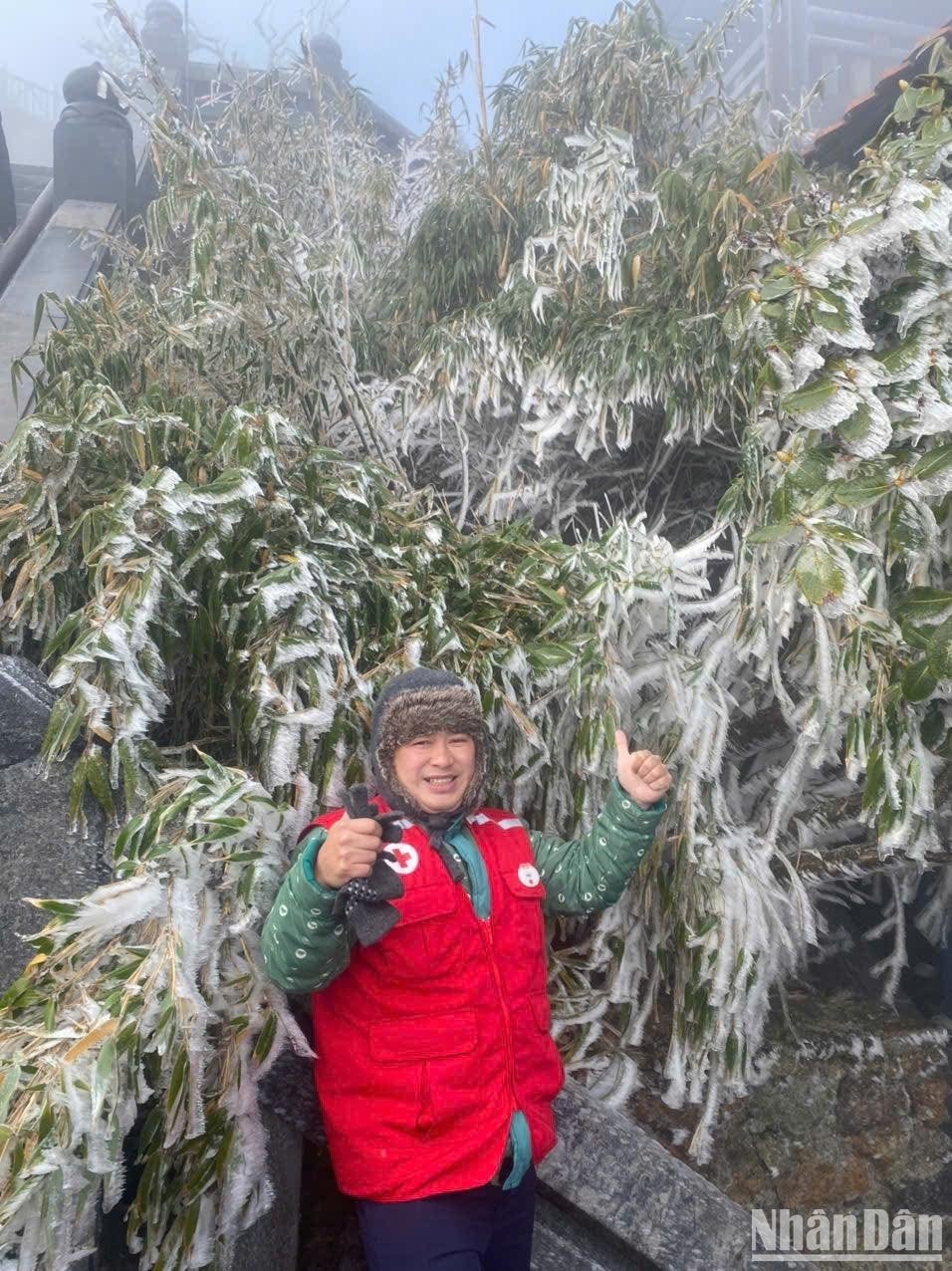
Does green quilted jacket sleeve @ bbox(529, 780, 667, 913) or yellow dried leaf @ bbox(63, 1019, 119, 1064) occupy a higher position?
green quilted jacket sleeve @ bbox(529, 780, 667, 913)

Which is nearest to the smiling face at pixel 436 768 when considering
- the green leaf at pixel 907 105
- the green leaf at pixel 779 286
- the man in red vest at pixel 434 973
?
the man in red vest at pixel 434 973

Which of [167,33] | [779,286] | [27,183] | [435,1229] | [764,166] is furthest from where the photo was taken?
[167,33]

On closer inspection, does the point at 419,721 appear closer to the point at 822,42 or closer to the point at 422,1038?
the point at 422,1038

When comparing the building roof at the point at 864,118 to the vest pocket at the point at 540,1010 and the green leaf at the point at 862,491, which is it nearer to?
the green leaf at the point at 862,491

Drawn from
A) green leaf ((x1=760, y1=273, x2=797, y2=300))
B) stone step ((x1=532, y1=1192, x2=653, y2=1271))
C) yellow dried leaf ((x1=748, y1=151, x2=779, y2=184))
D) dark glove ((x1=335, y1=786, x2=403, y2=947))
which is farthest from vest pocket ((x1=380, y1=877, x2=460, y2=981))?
yellow dried leaf ((x1=748, y1=151, x2=779, y2=184))

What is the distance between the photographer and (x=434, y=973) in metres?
1.58

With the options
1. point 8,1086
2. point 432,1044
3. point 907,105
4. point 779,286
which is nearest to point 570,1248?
point 432,1044

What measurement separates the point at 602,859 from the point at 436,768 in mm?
364

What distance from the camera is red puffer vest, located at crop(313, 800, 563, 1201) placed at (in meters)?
1.53

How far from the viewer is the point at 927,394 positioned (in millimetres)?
1987

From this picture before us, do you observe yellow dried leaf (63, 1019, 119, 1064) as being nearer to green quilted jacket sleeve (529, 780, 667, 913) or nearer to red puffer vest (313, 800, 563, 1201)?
red puffer vest (313, 800, 563, 1201)

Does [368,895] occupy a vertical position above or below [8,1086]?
above

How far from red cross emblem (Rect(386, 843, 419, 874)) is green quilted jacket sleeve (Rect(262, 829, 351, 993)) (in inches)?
6.2

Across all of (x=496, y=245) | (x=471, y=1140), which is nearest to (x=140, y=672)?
(x=471, y=1140)
